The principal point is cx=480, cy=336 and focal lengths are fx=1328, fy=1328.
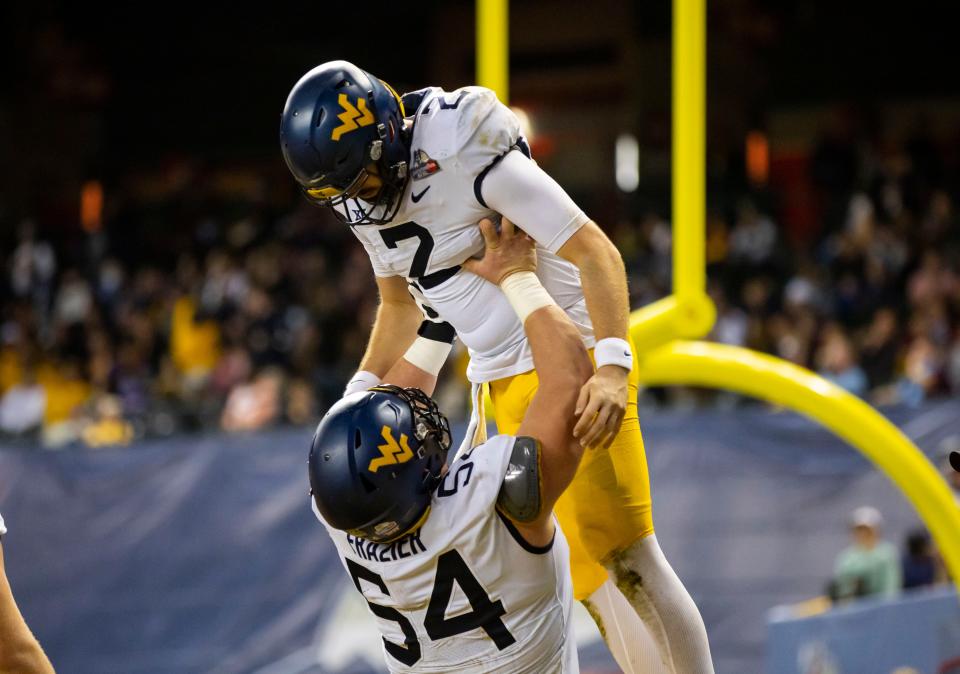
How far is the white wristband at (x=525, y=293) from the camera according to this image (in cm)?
272

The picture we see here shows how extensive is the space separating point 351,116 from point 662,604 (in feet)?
4.02

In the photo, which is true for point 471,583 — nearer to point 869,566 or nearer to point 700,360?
point 700,360

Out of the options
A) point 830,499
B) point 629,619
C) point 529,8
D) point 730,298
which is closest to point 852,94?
point 529,8

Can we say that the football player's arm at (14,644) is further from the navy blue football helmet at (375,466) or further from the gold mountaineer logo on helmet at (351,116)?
A: the gold mountaineer logo on helmet at (351,116)

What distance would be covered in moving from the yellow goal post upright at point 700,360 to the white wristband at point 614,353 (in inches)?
35.5

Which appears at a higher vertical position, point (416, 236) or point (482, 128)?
point (482, 128)

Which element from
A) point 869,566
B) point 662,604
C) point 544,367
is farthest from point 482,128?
point 869,566

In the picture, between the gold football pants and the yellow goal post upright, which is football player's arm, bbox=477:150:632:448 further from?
the yellow goal post upright

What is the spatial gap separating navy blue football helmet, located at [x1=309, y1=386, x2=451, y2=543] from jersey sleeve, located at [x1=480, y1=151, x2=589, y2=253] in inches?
19.3

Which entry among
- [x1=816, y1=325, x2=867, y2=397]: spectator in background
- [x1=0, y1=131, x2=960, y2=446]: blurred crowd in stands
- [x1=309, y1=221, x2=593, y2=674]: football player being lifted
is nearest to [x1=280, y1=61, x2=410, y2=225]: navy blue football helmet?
[x1=309, y1=221, x2=593, y2=674]: football player being lifted

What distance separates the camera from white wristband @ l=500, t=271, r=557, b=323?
107 inches

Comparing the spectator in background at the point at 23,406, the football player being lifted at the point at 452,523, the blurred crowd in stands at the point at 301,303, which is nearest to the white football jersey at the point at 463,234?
the football player being lifted at the point at 452,523

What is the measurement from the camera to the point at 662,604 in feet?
9.39

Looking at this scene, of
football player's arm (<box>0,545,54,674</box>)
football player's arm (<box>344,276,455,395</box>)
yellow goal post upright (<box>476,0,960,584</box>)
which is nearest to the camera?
football player's arm (<box>0,545,54,674</box>)
